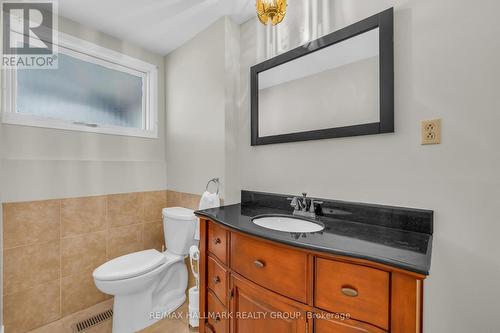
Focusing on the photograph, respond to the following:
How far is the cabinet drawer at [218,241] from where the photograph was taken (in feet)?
3.67

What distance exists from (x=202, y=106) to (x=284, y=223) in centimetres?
126

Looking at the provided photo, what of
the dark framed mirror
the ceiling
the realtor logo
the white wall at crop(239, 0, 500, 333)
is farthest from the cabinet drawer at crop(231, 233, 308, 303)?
the realtor logo

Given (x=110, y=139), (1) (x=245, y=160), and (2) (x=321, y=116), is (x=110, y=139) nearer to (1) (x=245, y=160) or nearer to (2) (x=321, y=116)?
(1) (x=245, y=160)

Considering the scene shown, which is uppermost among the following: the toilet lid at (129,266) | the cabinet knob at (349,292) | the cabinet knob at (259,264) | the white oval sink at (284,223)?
the white oval sink at (284,223)

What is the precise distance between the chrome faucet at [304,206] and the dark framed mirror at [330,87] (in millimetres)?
381

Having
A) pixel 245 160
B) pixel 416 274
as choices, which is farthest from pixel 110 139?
pixel 416 274

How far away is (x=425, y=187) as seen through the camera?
966mm

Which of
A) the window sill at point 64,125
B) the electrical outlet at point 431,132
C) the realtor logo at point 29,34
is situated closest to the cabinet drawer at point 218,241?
the electrical outlet at point 431,132

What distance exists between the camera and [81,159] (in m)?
1.80

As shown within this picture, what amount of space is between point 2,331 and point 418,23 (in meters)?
2.98

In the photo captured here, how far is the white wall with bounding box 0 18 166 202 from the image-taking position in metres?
1.52

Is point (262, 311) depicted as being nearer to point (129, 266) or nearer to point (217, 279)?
point (217, 279)

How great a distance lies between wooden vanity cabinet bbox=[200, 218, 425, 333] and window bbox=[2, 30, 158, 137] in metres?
A: 1.59

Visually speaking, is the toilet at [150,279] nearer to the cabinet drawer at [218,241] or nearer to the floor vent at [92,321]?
the floor vent at [92,321]
